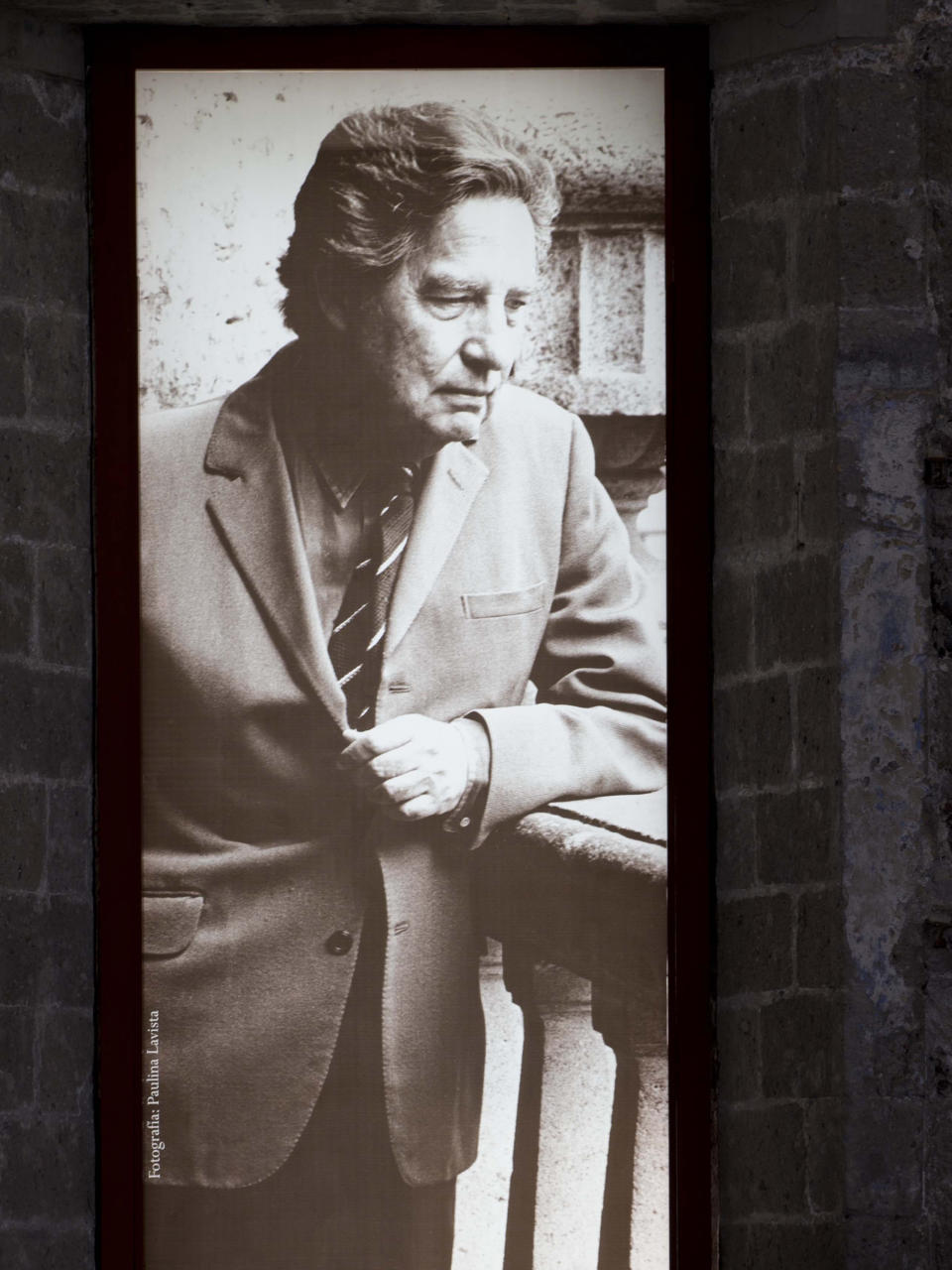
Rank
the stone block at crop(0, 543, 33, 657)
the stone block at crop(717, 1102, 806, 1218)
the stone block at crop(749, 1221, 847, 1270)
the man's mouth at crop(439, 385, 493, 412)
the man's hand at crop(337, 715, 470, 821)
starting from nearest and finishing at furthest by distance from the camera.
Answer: the stone block at crop(749, 1221, 847, 1270) → the stone block at crop(717, 1102, 806, 1218) → the stone block at crop(0, 543, 33, 657) → the man's hand at crop(337, 715, 470, 821) → the man's mouth at crop(439, 385, 493, 412)

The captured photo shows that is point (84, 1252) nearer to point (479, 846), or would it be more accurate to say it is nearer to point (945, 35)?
point (479, 846)

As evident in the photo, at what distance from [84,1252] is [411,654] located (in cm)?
149

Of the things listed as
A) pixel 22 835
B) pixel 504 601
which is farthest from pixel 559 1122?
pixel 22 835

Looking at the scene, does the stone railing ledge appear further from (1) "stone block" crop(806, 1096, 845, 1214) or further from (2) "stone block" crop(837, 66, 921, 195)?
(2) "stone block" crop(837, 66, 921, 195)

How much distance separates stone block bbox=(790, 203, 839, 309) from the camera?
12.6ft

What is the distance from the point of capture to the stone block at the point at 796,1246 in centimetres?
371

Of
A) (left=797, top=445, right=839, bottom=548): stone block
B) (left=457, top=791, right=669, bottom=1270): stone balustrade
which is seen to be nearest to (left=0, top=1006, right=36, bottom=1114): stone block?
(left=457, top=791, right=669, bottom=1270): stone balustrade

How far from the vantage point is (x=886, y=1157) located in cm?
363

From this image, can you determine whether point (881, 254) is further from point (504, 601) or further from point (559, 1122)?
point (559, 1122)

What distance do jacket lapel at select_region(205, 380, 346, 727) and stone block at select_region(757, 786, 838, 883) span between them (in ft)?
3.31

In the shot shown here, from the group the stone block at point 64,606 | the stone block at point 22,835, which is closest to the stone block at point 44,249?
the stone block at point 64,606

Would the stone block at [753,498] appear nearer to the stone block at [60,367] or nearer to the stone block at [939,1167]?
the stone block at [939,1167]

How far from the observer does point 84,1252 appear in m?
3.95

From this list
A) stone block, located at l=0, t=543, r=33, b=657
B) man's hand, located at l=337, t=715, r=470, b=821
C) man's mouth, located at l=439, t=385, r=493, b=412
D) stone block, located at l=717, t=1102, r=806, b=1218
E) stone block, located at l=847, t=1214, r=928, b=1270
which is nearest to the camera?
stone block, located at l=847, t=1214, r=928, b=1270
